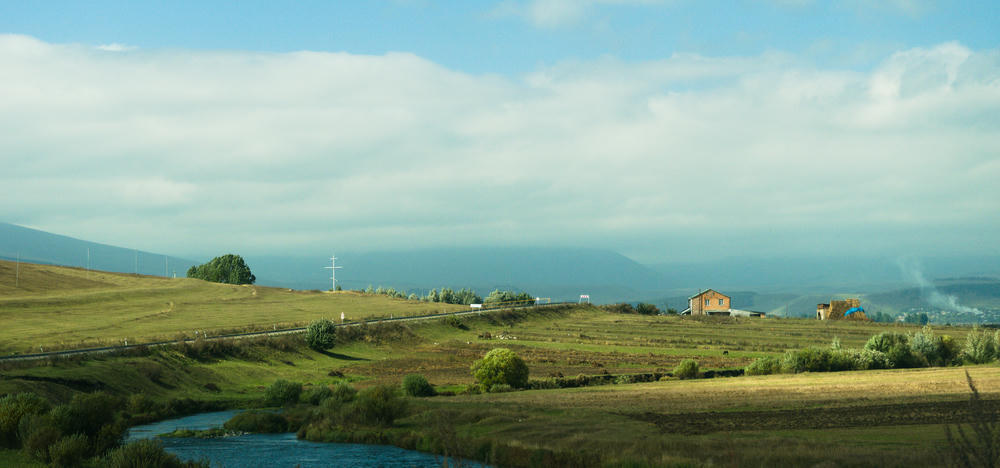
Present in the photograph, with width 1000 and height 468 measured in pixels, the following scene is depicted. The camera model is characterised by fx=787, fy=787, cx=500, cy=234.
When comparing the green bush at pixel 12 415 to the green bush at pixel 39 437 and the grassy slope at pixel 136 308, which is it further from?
the grassy slope at pixel 136 308

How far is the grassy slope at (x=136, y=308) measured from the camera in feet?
324

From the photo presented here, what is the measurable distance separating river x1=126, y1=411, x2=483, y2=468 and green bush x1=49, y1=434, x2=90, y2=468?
29.8ft

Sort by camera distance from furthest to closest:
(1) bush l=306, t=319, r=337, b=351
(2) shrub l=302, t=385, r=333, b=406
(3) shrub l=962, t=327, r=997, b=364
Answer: (1) bush l=306, t=319, r=337, b=351, (3) shrub l=962, t=327, r=997, b=364, (2) shrub l=302, t=385, r=333, b=406

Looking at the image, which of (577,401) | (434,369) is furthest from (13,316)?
(577,401)

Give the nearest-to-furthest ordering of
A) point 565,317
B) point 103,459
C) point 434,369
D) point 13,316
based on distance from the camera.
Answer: point 103,459
point 434,369
point 13,316
point 565,317

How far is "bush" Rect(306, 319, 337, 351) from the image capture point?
100562 mm

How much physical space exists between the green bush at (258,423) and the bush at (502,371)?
72.2 feet

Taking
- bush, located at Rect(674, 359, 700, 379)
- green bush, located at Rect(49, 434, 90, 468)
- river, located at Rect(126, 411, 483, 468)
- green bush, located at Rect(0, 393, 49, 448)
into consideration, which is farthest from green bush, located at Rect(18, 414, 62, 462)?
bush, located at Rect(674, 359, 700, 379)

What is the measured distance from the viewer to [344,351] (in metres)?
103

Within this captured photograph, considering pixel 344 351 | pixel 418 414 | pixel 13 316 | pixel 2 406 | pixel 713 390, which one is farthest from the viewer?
pixel 13 316

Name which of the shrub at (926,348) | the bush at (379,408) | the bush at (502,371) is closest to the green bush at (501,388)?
the bush at (502,371)

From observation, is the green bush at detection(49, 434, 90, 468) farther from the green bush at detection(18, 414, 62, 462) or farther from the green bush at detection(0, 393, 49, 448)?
the green bush at detection(0, 393, 49, 448)

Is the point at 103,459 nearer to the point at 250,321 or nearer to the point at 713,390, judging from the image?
the point at 713,390

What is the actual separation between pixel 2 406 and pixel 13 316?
8641cm
